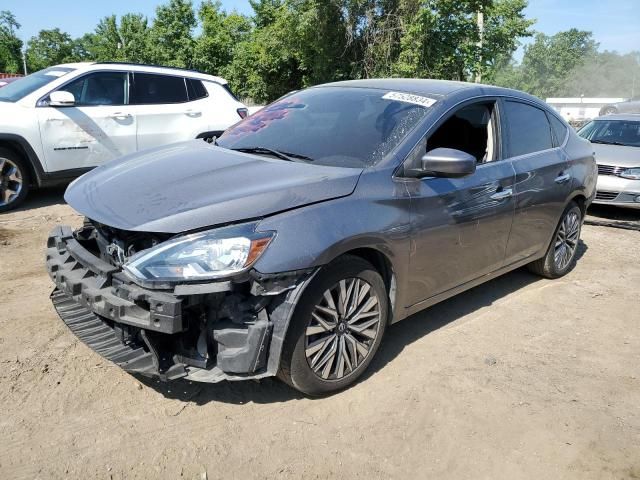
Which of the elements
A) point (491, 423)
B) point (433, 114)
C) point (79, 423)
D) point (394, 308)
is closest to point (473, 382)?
point (491, 423)

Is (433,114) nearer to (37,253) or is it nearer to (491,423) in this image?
(491,423)

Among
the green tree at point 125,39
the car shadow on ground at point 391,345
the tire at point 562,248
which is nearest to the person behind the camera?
the car shadow on ground at point 391,345

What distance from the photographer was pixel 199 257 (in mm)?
2609

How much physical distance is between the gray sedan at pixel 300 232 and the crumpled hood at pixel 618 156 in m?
4.51

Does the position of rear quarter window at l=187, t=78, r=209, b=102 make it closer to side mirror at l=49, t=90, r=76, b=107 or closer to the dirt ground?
side mirror at l=49, t=90, r=76, b=107

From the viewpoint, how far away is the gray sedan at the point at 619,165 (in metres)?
7.97

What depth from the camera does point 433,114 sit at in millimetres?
3576

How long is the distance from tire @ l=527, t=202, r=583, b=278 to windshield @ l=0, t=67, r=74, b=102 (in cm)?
613

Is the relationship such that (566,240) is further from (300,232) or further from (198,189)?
(198,189)

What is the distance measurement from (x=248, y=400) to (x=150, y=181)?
4.39 feet

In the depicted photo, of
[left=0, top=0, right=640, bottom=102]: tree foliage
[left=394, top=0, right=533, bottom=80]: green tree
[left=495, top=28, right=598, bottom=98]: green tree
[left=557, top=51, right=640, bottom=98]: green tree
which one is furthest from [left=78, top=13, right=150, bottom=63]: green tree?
[left=557, top=51, right=640, bottom=98]: green tree

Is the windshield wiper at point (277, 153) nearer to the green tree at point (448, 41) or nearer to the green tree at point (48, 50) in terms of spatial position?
the green tree at point (448, 41)

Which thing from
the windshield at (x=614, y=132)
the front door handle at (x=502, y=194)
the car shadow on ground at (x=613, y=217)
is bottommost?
the car shadow on ground at (x=613, y=217)

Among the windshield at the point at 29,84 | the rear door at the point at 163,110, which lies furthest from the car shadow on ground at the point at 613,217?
the windshield at the point at 29,84
